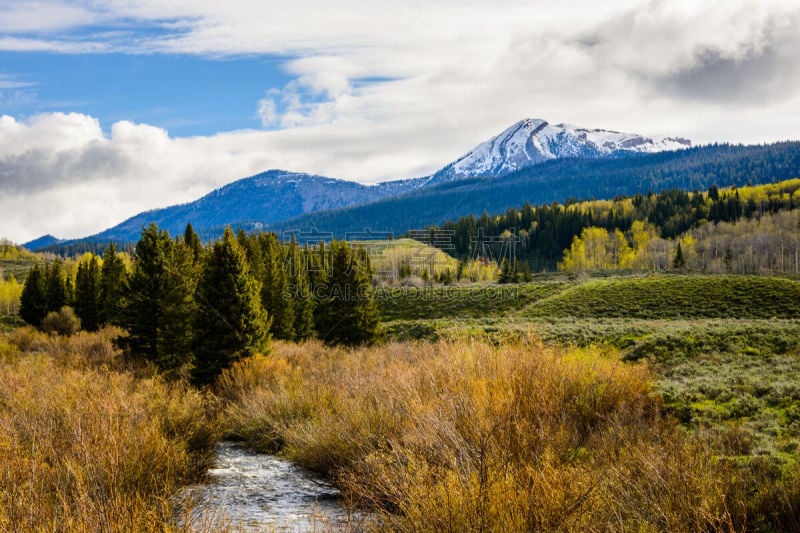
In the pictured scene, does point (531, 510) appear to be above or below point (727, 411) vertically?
above

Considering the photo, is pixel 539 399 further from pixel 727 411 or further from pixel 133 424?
pixel 133 424

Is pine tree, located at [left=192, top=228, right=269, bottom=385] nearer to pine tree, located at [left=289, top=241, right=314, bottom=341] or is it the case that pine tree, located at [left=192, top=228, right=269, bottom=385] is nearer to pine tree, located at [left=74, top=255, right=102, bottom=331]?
pine tree, located at [left=289, top=241, right=314, bottom=341]

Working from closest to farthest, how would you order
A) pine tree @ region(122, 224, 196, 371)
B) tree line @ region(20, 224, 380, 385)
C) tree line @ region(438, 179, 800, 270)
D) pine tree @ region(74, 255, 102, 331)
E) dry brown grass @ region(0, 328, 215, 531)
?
dry brown grass @ region(0, 328, 215, 531), tree line @ region(20, 224, 380, 385), pine tree @ region(122, 224, 196, 371), pine tree @ region(74, 255, 102, 331), tree line @ region(438, 179, 800, 270)

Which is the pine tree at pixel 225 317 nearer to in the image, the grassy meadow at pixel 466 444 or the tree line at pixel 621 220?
the grassy meadow at pixel 466 444

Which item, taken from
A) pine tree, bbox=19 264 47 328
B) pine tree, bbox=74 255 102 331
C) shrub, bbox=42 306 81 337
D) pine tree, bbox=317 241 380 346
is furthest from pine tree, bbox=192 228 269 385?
pine tree, bbox=19 264 47 328

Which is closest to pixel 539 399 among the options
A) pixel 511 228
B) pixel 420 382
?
pixel 420 382

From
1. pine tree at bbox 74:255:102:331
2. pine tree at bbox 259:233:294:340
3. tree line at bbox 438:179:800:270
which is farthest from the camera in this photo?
tree line at bbox 438:179:800:270

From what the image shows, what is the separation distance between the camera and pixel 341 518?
4.54 m

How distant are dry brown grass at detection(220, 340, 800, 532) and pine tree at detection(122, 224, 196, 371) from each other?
14.2 m

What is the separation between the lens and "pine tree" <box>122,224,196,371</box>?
21531 millimetres

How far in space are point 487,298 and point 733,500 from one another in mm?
54782

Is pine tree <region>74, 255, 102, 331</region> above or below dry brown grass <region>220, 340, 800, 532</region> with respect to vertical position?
below

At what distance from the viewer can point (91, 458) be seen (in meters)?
4.64

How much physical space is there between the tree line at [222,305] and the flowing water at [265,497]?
11.6 meters
